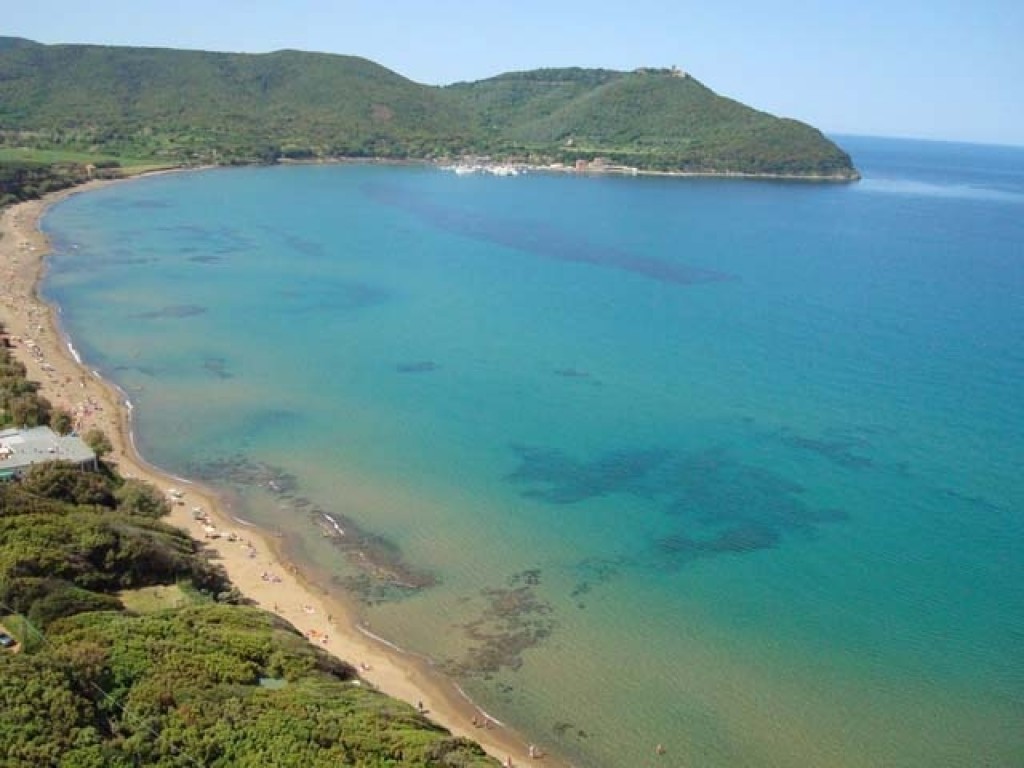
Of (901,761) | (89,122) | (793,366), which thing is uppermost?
(89,122)

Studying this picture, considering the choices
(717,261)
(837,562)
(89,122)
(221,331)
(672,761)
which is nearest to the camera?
(672,761)

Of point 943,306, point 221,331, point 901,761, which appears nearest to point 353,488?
point 901,761

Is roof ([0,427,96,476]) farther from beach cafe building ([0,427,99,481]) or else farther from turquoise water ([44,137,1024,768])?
turquoise water ([44,137,1024,768])

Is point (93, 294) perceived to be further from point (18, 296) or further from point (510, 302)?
point (510, 302)

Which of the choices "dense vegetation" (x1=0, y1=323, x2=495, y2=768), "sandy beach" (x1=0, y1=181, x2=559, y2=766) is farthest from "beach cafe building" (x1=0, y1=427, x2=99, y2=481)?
"dense vegetation" (x1=0, y1=323, x2=495, y2=768)

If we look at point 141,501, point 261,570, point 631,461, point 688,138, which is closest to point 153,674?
point 261,570

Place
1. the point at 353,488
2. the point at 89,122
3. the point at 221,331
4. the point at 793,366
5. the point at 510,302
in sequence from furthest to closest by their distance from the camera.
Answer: the point at 89,122
the point at 510,302
the point at 221,331
the point at 793,366
the point at 353,488

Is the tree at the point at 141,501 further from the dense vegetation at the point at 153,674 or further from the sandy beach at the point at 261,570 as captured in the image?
the dense vegetation at the point at 153,674
